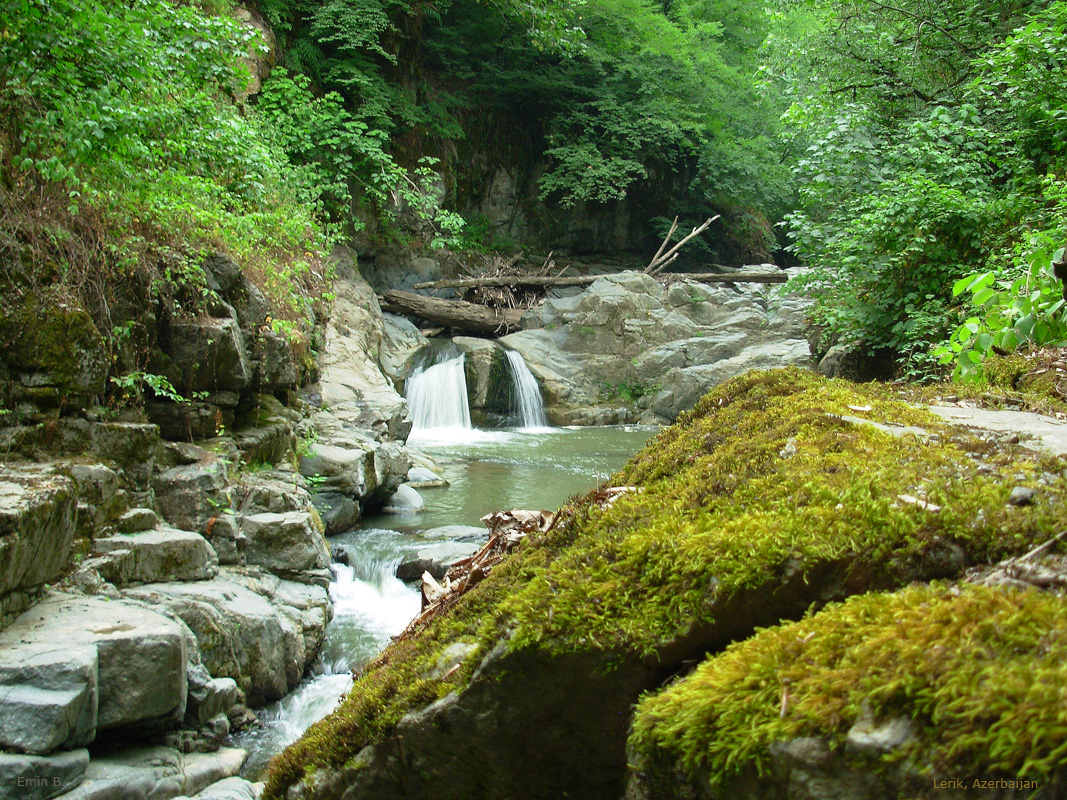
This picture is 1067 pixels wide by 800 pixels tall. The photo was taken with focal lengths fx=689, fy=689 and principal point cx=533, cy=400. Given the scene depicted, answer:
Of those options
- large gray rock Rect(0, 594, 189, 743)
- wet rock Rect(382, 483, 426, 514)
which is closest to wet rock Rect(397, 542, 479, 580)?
wet rock Rect(382, 483, 426, 514)

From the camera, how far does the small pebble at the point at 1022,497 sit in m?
1.27

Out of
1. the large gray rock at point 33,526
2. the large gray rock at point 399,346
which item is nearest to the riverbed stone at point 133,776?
the large gray rock at point 33,526

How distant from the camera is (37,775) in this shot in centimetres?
317

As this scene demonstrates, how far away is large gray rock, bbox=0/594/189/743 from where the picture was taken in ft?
11.2

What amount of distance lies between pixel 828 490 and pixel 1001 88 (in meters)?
9.28

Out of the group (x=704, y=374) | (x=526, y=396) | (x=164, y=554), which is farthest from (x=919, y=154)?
(x=526, y=396)

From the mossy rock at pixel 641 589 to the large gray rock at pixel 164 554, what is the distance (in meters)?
3.38

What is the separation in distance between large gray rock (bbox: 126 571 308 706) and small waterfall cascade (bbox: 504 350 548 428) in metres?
12.6

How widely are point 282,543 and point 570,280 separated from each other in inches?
697

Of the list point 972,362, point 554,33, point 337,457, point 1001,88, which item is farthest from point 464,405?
point 972,362

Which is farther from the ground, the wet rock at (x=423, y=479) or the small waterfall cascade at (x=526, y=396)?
the small waterfall cascade at (x=526, y=396)

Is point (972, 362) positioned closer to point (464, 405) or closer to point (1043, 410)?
point (1043, 410)

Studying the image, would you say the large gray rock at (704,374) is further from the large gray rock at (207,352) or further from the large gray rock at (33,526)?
the large gray rock at (33,526)

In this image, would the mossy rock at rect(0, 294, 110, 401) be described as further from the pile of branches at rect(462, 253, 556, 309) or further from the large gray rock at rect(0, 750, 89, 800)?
the pile of branches at rect(462, 253, 556, 309)
